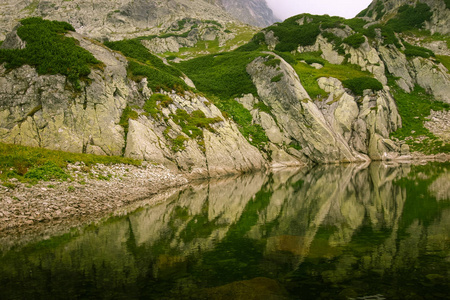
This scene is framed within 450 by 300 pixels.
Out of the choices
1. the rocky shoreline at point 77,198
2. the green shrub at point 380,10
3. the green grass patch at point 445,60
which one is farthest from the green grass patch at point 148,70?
the green shrub at point 380,10

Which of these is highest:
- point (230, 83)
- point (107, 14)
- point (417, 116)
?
point (107, 14)

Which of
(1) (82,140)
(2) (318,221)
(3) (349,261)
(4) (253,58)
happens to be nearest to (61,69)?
(1) (82,140)

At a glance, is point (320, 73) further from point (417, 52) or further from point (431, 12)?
point (431, 12)

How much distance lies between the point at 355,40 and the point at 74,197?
3583 inches

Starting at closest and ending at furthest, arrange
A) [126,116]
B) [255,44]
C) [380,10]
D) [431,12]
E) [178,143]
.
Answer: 1. [126,116]
2. [178,143]
3. [431,12]
4. [255,44]
5. [380,10]

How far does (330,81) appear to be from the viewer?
69.4 m

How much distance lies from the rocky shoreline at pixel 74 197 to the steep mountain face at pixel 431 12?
124523 millimetres

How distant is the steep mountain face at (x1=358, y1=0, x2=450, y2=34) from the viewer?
10069 cm

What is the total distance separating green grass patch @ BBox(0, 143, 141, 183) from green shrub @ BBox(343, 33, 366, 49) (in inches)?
3388

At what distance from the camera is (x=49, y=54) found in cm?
3794

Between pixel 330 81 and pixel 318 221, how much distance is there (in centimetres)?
6035

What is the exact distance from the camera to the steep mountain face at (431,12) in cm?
10069

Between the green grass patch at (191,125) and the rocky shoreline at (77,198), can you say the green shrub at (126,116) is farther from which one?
the rocky shoreline at (77,198)

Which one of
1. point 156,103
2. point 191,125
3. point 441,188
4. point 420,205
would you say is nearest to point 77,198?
point 420,205
